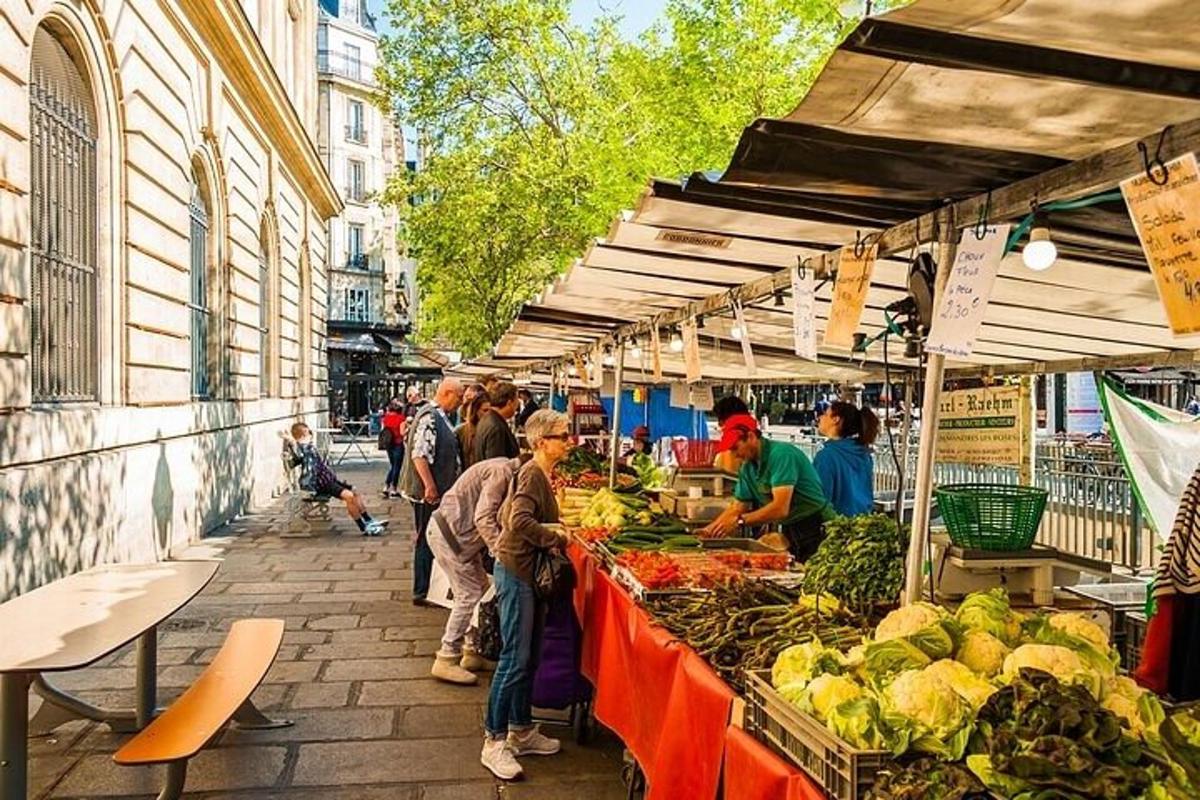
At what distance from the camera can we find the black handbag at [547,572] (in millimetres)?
5117

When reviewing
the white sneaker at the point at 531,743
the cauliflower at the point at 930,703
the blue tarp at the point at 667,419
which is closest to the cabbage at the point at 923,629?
the cauliflower at the point at 930,703

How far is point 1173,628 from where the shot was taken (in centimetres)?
306

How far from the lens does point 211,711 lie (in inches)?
181

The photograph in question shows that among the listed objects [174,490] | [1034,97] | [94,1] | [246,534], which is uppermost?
Result: [94,1]

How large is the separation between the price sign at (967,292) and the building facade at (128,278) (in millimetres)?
6674

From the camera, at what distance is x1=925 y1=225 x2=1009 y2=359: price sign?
3123mm

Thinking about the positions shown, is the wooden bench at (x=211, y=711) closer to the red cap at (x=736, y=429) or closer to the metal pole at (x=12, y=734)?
the metal pole at (x=12, y=734)

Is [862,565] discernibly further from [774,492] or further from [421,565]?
[421,565]

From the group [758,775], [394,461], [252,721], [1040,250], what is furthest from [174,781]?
[394,461]

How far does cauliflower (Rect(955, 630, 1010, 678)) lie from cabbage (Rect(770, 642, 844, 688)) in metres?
0.37

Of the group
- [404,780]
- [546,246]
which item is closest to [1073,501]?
[404,780]

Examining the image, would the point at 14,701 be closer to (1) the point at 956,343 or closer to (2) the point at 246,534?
(1) the point at 956,343

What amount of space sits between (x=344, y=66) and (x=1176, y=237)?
60.2 metres

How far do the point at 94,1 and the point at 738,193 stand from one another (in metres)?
8.23
